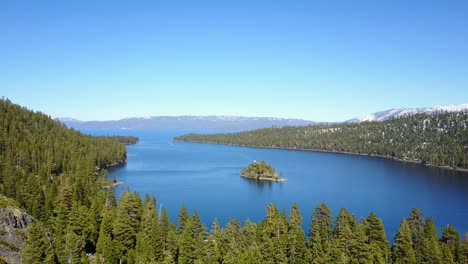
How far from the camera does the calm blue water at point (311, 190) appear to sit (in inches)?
3669

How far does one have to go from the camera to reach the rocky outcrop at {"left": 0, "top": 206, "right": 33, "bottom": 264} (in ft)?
138

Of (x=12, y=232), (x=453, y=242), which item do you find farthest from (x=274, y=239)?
(x=12, y=232)

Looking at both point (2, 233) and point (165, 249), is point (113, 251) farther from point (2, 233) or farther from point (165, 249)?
point (2, 233)

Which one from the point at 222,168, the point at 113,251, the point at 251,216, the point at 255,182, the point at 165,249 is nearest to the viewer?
the point at 113,251

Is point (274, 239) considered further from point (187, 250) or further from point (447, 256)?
point (447, 256)

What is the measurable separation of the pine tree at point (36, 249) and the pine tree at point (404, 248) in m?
40.1

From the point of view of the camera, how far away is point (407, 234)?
49.9 m

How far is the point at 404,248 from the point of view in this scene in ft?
160

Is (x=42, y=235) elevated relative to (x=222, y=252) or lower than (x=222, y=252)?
elevated

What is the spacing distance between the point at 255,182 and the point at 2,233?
104 meters

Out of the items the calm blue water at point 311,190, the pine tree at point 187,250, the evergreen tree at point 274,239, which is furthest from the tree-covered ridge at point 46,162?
the evergreen tree at point 274,239

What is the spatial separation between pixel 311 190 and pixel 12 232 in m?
93.5

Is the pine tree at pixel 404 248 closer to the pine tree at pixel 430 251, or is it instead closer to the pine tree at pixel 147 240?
the pine tree at pixel 430 251

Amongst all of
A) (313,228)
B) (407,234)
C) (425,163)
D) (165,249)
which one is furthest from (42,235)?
(425,163)
